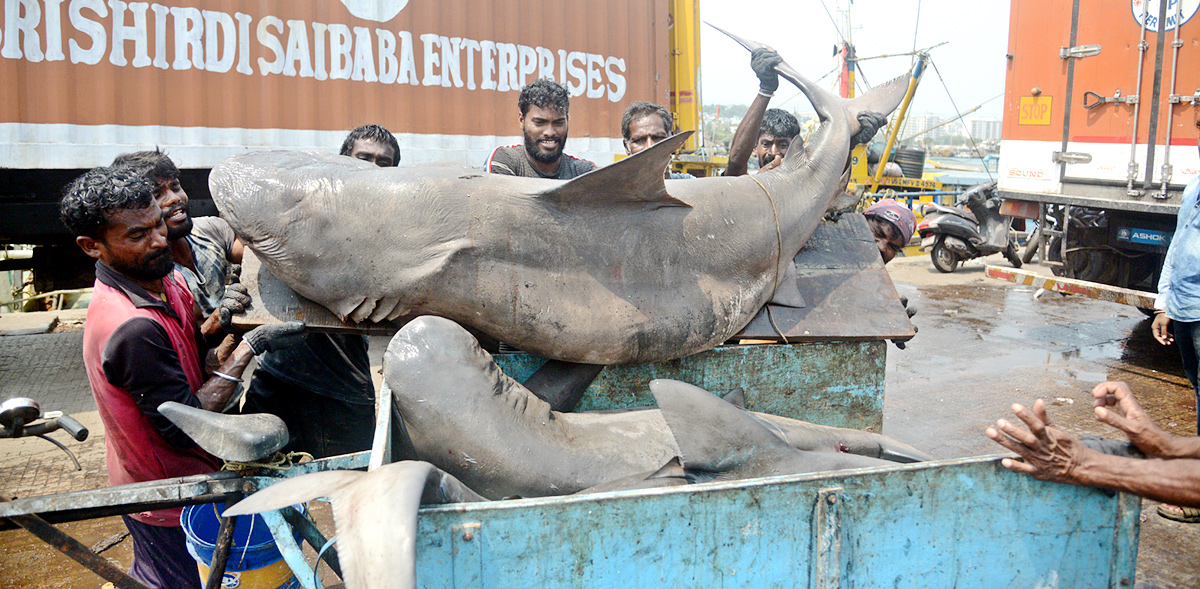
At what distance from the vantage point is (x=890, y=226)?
3363 millimetres

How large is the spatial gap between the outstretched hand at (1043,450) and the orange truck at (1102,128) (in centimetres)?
459

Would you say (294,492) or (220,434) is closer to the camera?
(294,492)

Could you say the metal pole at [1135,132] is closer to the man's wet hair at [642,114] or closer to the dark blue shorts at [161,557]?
the man's wet hair at [642,114]

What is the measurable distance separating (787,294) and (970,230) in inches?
308

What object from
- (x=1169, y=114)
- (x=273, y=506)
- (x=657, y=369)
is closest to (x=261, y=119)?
(x=657, y=369)

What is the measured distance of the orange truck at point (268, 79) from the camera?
439 cm

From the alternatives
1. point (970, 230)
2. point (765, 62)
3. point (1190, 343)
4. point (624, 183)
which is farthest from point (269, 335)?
point (970, 230)

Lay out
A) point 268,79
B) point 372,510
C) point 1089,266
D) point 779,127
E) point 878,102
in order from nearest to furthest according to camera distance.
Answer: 1. point 372,510
2. point 878,102
3. point 779,127
4. point 268,79
5. point 1089,266

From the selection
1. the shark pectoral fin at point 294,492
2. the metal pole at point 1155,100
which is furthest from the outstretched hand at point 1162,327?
the shark pectoral fin at point 294,492

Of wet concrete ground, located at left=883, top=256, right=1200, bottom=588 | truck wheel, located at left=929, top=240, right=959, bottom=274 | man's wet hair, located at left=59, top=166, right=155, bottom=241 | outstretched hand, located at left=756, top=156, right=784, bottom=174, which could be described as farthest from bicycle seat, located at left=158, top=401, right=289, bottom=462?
truck wheel, located at left=929, top=240, right=959, bottom=274

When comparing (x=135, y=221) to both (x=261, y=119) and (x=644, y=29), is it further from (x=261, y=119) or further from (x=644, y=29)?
(x=644, y=29)

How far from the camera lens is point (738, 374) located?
2562 mm

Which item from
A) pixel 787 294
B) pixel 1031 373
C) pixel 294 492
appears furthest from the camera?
pixel 1031 373

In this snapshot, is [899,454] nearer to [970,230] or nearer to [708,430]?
[708,430]
